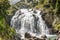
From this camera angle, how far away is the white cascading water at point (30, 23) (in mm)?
35866

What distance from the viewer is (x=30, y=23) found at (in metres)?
36.9

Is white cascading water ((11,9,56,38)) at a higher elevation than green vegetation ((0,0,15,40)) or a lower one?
lower

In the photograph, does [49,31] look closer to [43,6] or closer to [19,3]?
[43,6]

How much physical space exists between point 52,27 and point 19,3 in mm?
19236

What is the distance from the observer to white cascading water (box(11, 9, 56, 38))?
35866mm

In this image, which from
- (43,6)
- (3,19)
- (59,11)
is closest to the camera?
(3,19)

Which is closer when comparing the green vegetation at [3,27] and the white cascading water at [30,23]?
the green vegetation at [3,27]

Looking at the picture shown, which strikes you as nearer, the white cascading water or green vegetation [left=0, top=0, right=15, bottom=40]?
green vegetation [left=0, top=0, right=15, bottom=40]

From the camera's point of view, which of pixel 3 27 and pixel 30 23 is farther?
pixel 30 23

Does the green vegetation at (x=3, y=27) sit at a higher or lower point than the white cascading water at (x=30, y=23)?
higher

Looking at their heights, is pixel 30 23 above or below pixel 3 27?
below

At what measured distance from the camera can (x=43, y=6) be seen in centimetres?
4172

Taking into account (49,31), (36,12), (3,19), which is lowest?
(49,31)

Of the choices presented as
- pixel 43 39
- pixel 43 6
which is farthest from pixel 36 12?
pixel 43 39
